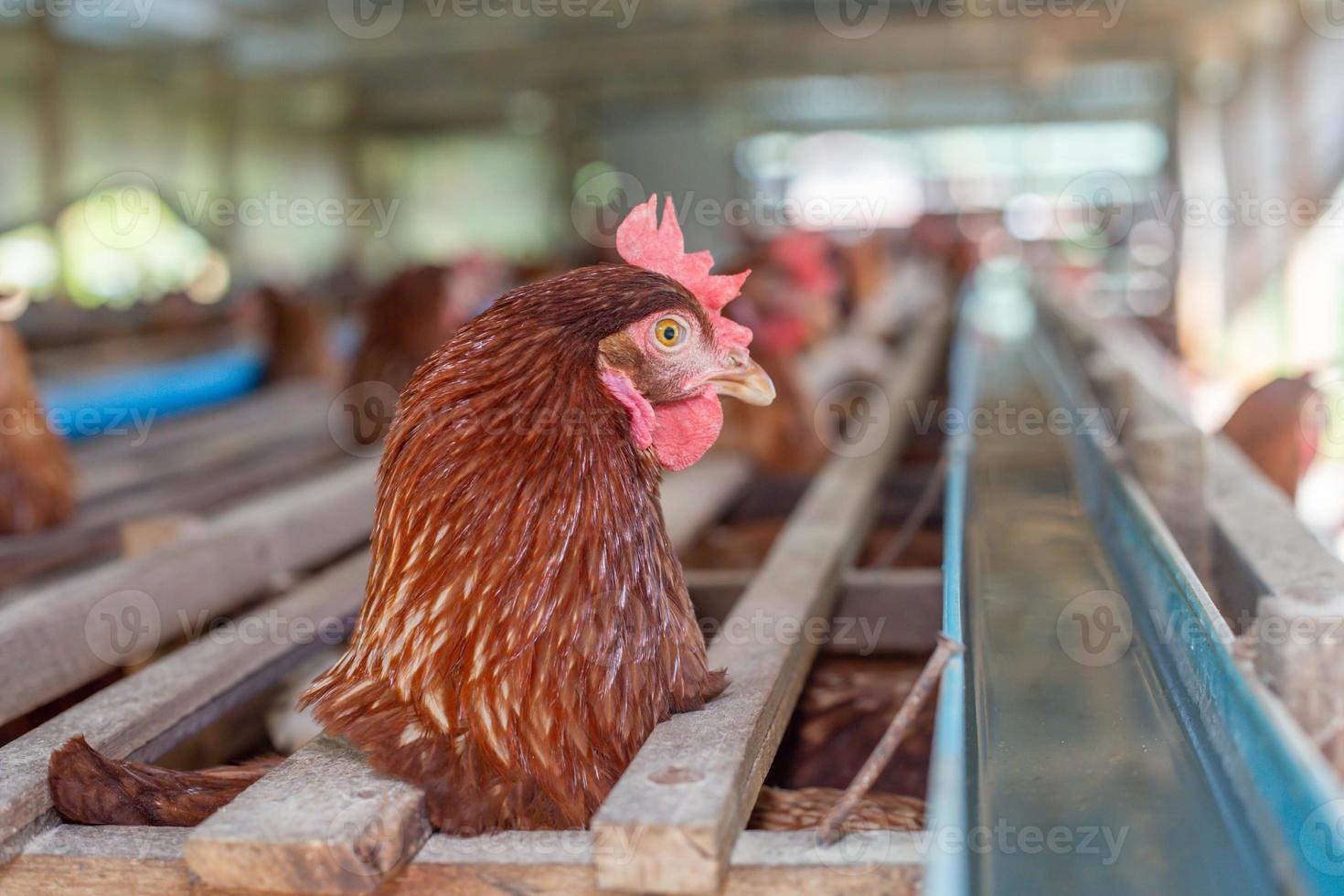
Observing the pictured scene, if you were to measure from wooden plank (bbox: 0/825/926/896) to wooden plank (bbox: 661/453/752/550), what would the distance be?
1.46 metres

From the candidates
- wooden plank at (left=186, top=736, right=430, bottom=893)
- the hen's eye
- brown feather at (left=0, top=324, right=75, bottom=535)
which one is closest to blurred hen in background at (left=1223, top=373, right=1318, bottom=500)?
the hen's eye

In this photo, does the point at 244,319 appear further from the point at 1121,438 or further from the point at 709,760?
the point at 709,760

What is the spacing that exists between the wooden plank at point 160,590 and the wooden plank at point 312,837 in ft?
2.73

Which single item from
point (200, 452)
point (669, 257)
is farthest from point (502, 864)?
point (200, 452)

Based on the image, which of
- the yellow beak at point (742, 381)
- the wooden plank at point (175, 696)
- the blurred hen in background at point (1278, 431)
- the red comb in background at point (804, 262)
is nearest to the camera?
the wooden plank at point (175, 696)

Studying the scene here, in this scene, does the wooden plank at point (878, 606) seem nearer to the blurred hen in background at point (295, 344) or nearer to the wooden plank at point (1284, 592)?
the wooden plank at point (1284, 592)

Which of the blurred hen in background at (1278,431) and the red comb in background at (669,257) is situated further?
the blurred hen in background at (1278,431)

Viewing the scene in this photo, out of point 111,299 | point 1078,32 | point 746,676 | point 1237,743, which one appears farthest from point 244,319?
point 1078,32

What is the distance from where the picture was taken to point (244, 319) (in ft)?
25.6

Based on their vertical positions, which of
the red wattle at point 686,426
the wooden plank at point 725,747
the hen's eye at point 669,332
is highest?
the hen's eye at point 669,332

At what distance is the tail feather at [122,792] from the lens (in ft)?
4.20

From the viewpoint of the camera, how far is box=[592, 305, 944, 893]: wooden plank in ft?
3.25

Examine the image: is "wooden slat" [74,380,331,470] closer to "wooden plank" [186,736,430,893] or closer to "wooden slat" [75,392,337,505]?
"wooden slat" [75,392,337,505]

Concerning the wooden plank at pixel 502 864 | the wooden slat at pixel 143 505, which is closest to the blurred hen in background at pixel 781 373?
the wooden slat at pixel 143 505
